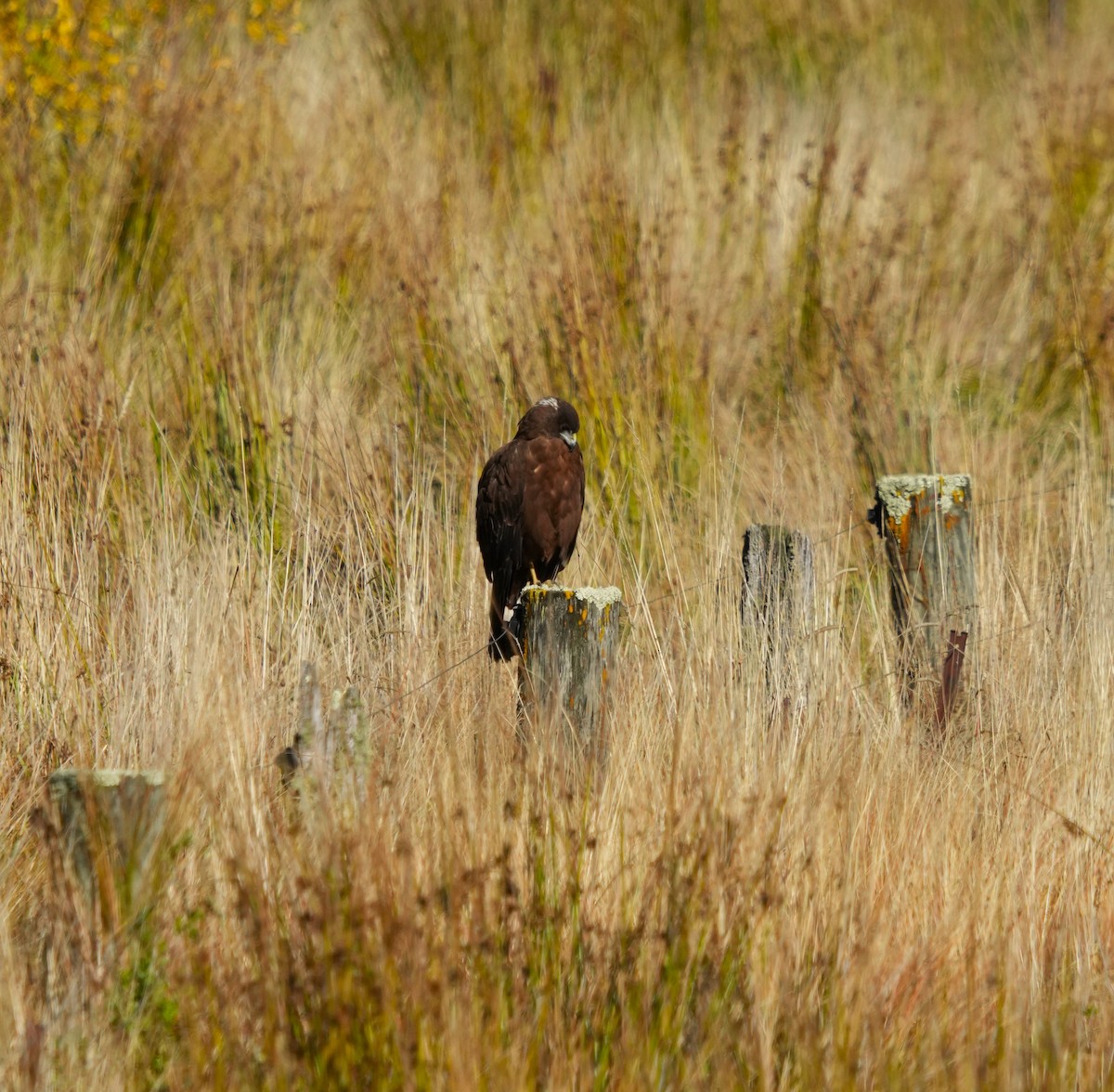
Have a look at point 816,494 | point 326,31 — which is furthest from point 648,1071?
point 326,31

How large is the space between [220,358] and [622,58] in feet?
12.4

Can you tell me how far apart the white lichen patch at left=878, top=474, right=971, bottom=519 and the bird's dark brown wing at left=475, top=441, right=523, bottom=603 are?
98 cm

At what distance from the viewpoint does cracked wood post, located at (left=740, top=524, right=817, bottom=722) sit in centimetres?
310

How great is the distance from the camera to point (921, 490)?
11.2ft

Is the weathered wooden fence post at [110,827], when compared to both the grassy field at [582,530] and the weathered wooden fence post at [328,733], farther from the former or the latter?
the weathered wooden fence post at [328,733]

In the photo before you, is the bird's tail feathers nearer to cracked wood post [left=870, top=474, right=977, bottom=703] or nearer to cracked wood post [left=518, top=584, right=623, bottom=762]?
cracked wood post [left=518, top=584, right=623, bottom=762]

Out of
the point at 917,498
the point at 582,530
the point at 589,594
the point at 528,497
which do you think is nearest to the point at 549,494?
the point at 528,497

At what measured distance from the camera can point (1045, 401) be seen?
5.56 meters

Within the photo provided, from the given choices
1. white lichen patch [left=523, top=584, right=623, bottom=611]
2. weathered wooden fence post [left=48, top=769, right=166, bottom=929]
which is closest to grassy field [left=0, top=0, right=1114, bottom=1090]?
weathered wooden fence post [left=48, top=769, right=166, bottom=929]

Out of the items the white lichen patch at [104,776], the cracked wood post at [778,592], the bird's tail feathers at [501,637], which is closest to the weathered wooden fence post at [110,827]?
the white lichen patch at [104,776]

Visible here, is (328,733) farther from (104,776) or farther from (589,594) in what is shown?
(589,594)

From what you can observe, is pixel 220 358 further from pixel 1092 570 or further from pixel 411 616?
pixel 1092 570

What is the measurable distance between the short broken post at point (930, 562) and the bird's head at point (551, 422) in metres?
0.90

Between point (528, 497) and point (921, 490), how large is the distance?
3.40 feet
